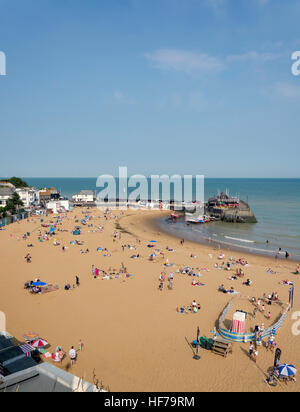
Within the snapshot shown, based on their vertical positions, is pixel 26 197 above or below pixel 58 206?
above

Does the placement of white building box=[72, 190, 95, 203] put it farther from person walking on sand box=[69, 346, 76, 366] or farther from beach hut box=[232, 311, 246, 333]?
person walking on sand box=[69, 346, 76, 366]

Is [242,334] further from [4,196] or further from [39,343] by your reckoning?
[4,196]

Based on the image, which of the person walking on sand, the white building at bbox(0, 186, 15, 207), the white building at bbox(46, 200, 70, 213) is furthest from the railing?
the white building at bbox(46, 200, 70, 213)

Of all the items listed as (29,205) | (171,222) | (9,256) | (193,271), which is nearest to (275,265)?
(193,271)

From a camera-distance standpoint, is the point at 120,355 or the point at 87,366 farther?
the point at 120,355

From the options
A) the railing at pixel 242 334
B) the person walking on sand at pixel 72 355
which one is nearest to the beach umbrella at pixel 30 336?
the person walking on sand at pixel 72 355

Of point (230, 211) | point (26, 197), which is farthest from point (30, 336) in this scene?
point (26, 197)

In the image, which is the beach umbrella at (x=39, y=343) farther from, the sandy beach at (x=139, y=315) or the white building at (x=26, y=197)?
the white building at (x=26, y=197)

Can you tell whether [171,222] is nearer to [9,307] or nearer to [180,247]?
[180,247]

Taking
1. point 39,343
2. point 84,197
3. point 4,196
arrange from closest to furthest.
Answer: point 39,343 < point 4,196 < point 84,197
